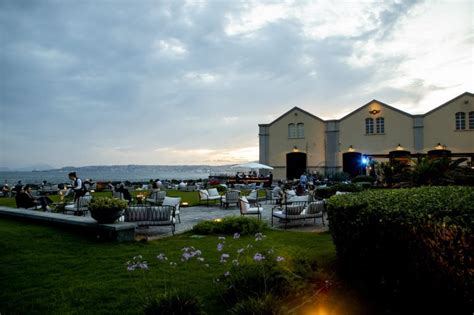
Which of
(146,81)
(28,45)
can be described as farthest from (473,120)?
(28,45)

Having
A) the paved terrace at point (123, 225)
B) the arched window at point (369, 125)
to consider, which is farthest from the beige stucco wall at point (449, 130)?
the paved terrace at point (123, 225)

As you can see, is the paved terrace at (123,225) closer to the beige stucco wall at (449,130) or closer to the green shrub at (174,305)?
the green shrub at (174,305)

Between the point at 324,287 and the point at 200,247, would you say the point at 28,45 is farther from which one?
the point at 324,287

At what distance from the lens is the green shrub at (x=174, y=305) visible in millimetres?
3574

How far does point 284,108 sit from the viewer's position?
135 ft

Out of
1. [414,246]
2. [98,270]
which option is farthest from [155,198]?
[414,246]

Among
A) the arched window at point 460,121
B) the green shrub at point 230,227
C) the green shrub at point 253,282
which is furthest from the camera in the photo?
the arched window at point 460,121

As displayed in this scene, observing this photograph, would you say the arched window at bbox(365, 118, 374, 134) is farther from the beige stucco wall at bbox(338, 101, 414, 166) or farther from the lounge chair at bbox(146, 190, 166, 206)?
the lounge chair at bbox(146, 190, 166, 206)

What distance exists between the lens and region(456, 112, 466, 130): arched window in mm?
29984

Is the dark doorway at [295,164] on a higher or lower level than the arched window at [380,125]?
lower

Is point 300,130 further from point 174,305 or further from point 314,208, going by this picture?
point 174,305

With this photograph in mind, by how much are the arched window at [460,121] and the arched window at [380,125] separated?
625 cm

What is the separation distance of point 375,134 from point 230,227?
27.9m

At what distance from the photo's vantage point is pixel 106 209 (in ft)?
27.0
